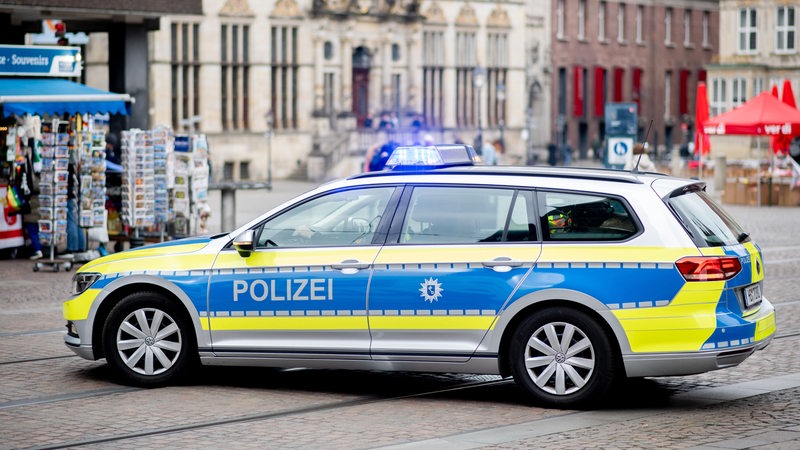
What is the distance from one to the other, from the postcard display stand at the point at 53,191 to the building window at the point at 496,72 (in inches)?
1928

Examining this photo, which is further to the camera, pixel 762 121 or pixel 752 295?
pixel 762 121

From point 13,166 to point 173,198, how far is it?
9.07 ft

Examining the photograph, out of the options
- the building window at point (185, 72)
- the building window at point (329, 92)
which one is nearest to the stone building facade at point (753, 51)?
the building window at point (329, 92)

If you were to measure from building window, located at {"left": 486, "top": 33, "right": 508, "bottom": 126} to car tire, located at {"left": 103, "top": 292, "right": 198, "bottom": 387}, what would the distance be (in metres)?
58.7

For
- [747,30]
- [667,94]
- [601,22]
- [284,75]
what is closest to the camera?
[284,75]

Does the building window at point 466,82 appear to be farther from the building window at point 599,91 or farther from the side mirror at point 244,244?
the side mirror at point 244,244

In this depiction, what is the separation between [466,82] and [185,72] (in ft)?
52.7

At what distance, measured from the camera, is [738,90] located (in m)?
68.8

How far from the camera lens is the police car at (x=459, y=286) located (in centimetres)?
1030

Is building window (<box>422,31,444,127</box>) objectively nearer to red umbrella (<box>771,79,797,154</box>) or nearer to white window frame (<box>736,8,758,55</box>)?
white window frame (<box>736,8,758,55</box>)

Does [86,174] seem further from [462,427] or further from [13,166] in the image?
[462,427]

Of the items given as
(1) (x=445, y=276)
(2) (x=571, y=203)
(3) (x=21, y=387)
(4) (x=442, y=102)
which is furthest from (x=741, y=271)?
(4) (x=442, y=102)

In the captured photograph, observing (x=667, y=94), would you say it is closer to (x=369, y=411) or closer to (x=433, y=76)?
(x=433, y=76)

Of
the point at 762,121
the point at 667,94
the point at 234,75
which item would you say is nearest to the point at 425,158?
the point at 762,121
